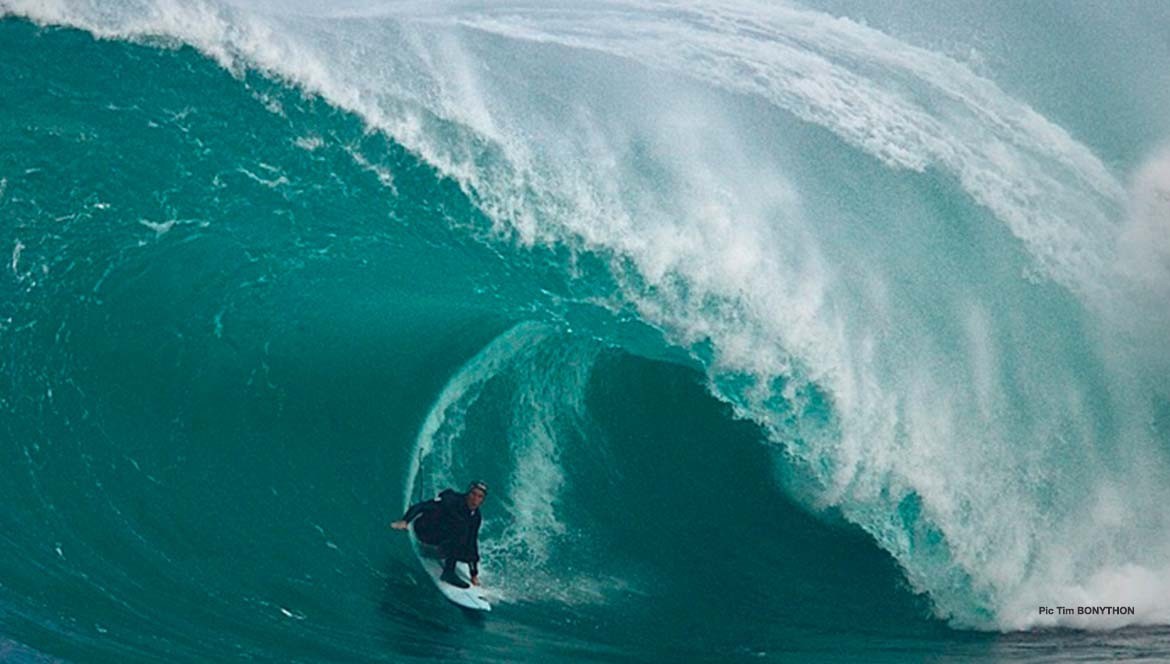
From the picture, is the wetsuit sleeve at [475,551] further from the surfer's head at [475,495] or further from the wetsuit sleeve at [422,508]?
the wetsuit sleeve at [422,508]

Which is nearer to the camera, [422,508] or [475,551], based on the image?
[475,551]

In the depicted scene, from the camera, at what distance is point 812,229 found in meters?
13.7

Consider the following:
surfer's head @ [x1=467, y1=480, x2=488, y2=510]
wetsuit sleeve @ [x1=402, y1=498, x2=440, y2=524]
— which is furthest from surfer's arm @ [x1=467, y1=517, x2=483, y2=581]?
wetsuit sleeve @ [x1=402, y1=498, x2=440, y2=524]

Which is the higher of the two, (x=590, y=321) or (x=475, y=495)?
(x=590, y=321)

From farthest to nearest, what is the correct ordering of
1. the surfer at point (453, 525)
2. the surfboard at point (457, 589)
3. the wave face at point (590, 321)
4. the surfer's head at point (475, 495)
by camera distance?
the wave face at point (590, 321) → the surfboard at point (457, 589) → the surfer at point (453, 525) → the surfer's head at point (475, 495)

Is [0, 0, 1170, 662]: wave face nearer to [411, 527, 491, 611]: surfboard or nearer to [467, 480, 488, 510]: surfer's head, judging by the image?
[411, 527, 491, 611]: surfboard

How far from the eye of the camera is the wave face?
10320mm

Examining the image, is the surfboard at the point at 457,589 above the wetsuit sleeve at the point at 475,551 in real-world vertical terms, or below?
below

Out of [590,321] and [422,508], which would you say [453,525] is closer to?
[422,508]

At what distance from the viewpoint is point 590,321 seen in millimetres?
12812

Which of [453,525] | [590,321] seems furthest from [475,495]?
[590,321]

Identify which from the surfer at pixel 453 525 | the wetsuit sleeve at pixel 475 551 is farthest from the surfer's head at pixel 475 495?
the wetsuit sleeve at pixel 475 551

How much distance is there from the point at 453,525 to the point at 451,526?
0.09 feet

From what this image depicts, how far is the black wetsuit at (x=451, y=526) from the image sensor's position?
32.1 feet
